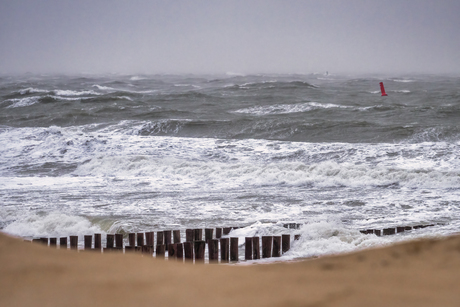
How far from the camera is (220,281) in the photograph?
1716mm

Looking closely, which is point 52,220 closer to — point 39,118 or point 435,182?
point 435,182

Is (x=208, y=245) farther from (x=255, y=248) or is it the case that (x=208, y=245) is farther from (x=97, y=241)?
(x=97, y=241)

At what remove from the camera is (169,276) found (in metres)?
1.74

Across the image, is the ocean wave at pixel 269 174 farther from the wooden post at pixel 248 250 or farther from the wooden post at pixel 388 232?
the wooden post at pixel 248 250

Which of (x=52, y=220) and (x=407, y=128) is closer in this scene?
(x=52, y=220)

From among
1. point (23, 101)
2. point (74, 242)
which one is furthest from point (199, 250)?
point (23, 101)

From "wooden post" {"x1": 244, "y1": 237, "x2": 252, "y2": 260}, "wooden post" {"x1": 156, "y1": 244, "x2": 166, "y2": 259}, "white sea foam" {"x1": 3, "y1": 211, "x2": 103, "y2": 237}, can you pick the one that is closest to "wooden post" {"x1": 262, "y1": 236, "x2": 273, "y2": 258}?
"wooden post" {"x1": 244, "y1": 237, "x2": 252, "y2": 260}

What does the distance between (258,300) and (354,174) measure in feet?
23.0

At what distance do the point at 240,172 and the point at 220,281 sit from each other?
7.06m

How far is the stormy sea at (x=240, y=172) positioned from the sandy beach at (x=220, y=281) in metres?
2.03

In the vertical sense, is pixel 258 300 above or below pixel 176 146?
above

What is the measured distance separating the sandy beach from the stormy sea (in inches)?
80.1

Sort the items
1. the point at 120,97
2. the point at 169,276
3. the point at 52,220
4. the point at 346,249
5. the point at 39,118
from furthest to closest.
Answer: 1. the point at 120,97
2. the point at 39,118
3. the point at 52,220
4. the point at 346,249
5. the point at 169,276

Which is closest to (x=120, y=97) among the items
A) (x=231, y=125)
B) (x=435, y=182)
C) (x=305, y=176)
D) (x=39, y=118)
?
(x=39, y=118)
